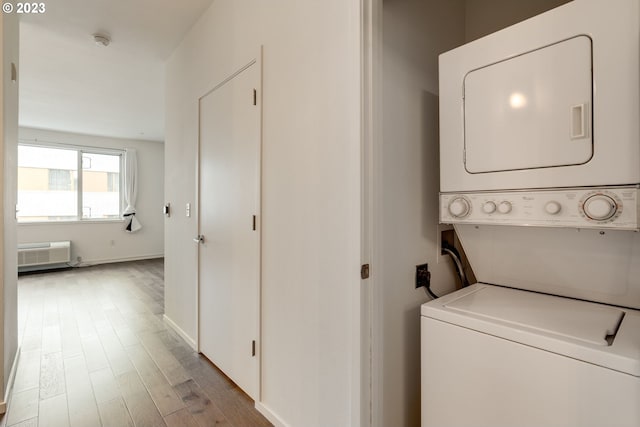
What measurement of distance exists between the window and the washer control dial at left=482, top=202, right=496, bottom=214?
737 cm

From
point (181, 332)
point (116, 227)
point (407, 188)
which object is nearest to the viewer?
point (407, 188)

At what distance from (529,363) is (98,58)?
13.5ft

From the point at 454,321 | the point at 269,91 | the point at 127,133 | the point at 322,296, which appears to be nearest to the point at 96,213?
the point at 127,133

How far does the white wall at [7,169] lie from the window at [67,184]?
4.55 metres

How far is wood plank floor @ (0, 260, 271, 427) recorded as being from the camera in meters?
1.72

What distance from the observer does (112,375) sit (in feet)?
6.97

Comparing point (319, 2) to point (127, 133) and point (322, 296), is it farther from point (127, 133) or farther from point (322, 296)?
point (127, 133)

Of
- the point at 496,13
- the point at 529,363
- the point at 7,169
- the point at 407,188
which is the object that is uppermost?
the point at 496,13

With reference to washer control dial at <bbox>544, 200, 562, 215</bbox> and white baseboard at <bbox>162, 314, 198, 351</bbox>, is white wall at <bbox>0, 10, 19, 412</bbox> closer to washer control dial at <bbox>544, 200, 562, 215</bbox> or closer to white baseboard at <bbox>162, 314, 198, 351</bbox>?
white baseboard at <bbox>162, 314, 198, 351</bbox>

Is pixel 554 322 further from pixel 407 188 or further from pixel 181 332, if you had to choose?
pixel 181 332

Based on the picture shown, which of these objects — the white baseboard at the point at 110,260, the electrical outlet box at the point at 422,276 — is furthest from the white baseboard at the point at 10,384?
the white baseboard at the point at 110,260

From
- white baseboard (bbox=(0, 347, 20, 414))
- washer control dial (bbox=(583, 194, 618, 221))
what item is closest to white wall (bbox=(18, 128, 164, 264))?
white baseboard (bbox=(0, 347, 20, 414))

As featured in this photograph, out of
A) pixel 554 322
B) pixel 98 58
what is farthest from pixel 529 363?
pixel 98 58

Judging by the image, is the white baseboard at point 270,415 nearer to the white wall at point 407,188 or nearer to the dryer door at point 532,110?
the white wall at point 407,188
